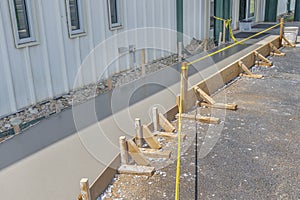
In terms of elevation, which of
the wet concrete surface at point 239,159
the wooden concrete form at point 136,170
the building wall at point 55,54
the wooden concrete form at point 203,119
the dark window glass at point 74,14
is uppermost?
the dark window glass at point 74,14

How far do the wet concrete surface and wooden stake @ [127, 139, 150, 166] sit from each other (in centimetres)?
28

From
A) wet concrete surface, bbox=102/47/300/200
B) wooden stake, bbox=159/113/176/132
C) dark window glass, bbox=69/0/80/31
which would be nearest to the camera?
wet concrete surface, bbox=102/47/300/200

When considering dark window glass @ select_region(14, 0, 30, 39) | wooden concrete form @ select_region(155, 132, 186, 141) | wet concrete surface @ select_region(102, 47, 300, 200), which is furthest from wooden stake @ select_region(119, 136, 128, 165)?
dark window glass @ select_region(14, 0, 30, 39)

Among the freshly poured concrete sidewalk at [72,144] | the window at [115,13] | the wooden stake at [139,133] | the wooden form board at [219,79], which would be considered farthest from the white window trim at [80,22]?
the wooden stake at [139,133]

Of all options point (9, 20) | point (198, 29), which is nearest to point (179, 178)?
point (9, 20)

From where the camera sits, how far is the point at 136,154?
4051mm

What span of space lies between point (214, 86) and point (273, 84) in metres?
1.62

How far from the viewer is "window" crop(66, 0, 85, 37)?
641cm

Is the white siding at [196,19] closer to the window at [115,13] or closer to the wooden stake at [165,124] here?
the window at [115,13]

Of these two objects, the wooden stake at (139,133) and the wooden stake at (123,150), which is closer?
the wooden stake at (123,150)

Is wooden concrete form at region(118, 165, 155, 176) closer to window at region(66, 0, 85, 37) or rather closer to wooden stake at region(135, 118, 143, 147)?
wooden stake at region(135, 118, 143, 147)

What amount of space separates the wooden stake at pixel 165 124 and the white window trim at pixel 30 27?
8.76 ft

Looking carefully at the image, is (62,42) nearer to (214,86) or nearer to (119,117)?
(119,117)

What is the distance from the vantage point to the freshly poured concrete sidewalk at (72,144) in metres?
3.84
